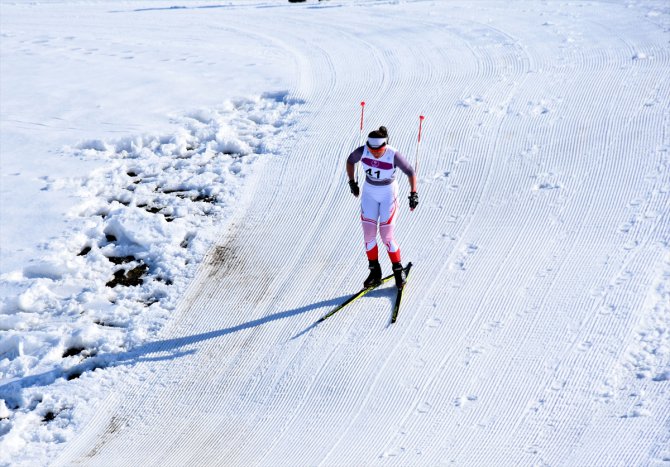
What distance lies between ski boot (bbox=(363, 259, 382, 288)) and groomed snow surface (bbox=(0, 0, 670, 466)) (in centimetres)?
22

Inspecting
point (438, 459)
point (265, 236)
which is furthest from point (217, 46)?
point (438, 459)

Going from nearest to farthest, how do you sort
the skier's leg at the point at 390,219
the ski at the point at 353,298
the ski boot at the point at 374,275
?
1. the skier's leg at the point at 390,219
2. the ski at the point at 353,298
3. the ski boot at the point at 374,275

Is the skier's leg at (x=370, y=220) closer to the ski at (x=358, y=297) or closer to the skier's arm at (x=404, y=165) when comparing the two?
the ski at (x=358, y=297)

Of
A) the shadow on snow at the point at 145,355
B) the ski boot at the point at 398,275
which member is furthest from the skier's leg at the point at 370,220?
the shadow on snow at the point at 145,355

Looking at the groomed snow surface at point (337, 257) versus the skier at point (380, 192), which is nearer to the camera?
the groomed snow surface at point (337, 257)

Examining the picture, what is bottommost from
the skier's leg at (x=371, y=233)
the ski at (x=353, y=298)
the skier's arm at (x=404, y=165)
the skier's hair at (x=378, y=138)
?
the ski at (x=353, y=298)

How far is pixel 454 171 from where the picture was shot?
11.5 meters

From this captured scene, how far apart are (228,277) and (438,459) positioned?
4.21 m

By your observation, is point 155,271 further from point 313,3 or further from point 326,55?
point 313,3

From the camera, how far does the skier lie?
863 centimetres

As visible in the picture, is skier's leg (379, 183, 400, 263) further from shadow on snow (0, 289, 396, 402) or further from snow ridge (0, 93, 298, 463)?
snow ridge (0, 93, 298, 463)

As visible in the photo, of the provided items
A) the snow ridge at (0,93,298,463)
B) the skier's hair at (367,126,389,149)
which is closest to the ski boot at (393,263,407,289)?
the skier's hair at (367,126,389,149)

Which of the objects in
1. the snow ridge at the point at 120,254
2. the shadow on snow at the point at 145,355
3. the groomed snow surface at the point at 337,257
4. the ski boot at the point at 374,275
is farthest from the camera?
the ski boot at the point at 374,275

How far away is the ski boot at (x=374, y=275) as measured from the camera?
30.5ft
